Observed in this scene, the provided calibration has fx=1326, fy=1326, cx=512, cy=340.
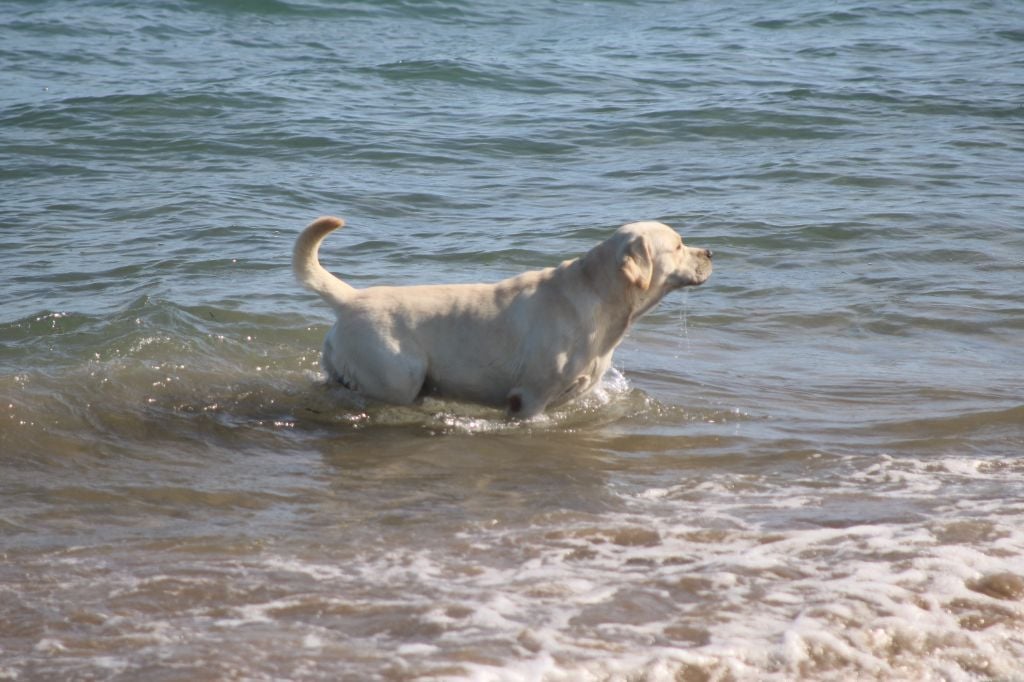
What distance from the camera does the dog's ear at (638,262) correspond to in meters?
7.91

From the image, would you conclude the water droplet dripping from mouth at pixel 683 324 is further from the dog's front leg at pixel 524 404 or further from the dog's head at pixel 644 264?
the dog's front leg at pixel 524 404

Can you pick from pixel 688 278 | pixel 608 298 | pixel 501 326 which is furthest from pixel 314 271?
pixel 688 278

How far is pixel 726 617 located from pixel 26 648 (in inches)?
106

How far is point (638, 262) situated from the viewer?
7973mm

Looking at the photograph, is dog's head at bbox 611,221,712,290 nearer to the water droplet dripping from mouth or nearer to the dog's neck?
the dog's neck

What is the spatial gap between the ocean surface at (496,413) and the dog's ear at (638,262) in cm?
97

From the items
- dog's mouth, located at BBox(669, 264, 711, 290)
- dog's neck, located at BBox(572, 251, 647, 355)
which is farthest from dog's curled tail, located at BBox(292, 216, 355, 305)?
dog's mouth, located at BBox(669, 264, 711, 290)

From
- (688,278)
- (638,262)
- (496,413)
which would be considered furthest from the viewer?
(496,413)

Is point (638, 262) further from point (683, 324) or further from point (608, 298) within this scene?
point (683, 324)

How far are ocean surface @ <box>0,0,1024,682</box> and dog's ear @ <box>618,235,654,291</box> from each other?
967 millimetres

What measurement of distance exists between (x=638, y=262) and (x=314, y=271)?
195 cm

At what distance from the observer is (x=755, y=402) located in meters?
8.78

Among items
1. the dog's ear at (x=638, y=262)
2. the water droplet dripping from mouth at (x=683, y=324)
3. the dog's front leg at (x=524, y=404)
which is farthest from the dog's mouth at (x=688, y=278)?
the water droplet dripping from mouth at (x=683, y=324)

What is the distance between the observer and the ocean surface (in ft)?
17.2
